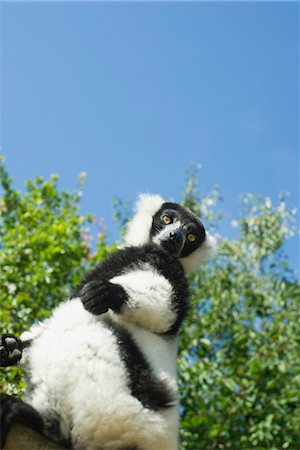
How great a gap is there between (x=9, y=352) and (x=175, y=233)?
52.6 inches

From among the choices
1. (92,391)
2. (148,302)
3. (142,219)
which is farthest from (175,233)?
(92,391)

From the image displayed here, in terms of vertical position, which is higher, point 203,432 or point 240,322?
point 240,322

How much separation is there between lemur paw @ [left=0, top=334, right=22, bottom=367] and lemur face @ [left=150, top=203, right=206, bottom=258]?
1186 mm

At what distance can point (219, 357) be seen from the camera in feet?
28.7

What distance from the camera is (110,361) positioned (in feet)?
9.89

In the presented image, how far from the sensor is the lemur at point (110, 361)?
2857mm

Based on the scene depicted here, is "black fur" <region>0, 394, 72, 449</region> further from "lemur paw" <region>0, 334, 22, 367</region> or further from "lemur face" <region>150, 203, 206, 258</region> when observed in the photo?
"lemur face" <region>150, 203, 206, 258</region>

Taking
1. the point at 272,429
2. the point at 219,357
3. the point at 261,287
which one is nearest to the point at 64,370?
the point at 272,429

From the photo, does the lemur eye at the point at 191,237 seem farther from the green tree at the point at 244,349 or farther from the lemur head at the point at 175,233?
the green tree at the point at 244,349

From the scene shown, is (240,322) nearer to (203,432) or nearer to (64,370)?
(203,432)

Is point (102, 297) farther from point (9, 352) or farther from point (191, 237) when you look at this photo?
point (191, 237)

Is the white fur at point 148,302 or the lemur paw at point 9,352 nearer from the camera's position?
the white fur at point 148,302

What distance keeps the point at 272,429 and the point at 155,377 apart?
521 cm

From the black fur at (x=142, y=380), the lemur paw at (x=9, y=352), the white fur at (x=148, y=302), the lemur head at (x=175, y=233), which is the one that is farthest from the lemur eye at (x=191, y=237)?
the lemur paw at (x=9, y=352)
